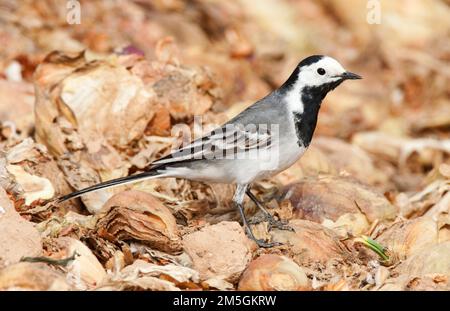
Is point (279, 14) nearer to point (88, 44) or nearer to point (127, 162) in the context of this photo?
point (88, 44)

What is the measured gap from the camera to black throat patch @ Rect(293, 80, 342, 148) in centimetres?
536

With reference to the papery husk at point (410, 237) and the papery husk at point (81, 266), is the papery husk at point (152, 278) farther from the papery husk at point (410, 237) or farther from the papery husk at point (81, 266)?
the papery husk at point (410, 237)

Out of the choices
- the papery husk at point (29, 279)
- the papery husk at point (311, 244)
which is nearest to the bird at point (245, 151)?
the papery husk at point (311, 244)

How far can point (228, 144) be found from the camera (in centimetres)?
527

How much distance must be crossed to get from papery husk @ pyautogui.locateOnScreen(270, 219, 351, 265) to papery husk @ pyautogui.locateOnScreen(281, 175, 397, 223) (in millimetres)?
351

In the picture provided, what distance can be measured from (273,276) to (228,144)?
1.43 metres

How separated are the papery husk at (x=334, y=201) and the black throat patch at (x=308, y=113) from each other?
0.89ft

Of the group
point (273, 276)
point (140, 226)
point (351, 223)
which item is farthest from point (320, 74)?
point (273, 276)

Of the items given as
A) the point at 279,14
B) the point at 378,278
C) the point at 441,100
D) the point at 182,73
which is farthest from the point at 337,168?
the point at 279,14

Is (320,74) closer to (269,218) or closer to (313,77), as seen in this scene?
(313,77)

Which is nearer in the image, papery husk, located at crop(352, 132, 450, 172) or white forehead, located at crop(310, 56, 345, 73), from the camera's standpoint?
white forehead, located at crop(310, 56, 345, 73)

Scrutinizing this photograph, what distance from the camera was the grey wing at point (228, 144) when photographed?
5.25m

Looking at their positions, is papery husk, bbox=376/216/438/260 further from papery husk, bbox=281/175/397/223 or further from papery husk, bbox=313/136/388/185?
papery husk, bbox=313/136/388/185

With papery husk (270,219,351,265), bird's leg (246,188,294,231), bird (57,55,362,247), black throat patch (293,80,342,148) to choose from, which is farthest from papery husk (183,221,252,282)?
black throat patch (293,80,342,148)
